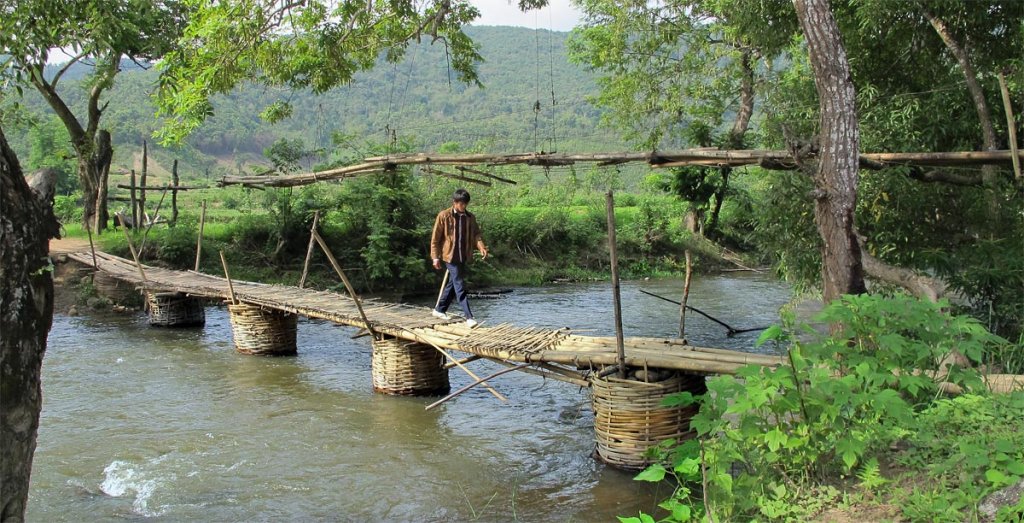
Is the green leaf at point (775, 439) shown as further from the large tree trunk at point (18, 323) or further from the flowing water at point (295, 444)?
the large tree trunk at point (18, 323)

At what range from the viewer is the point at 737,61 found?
18406 millimetres

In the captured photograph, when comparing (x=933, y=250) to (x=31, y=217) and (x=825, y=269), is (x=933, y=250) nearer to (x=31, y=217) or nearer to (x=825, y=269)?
(x=825, y=269)

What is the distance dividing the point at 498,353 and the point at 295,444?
6.78 feet

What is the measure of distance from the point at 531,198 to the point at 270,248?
1076 cm

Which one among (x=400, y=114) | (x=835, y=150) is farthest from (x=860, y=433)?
(x=400, y=114)

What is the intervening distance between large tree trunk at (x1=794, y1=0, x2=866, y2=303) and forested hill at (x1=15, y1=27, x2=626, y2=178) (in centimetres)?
1254

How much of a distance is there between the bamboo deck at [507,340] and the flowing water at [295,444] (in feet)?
2.67

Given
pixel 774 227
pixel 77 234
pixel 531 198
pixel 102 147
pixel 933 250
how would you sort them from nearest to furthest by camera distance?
pixel 933 250, pixel 774 227, pixel 102 147, pixel 77 234, pixel 531 198

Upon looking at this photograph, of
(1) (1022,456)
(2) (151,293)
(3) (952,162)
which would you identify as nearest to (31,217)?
(1) (1022,456)

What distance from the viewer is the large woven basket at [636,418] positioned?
646 cm

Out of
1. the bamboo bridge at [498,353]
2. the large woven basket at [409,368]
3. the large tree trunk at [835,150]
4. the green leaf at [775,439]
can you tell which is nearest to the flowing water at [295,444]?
the large woven basket at [409,368]

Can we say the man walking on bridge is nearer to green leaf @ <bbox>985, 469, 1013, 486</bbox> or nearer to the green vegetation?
the green vegetation

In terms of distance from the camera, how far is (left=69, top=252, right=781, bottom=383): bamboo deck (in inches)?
259

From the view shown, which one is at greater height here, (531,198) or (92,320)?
(531,198)
